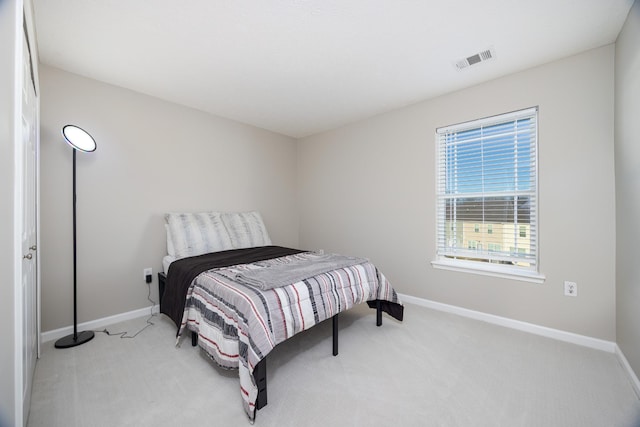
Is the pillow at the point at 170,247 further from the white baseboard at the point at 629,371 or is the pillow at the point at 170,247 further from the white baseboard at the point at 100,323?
the white baseboard at the point at 629,371

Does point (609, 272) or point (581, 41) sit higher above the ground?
point (581, 41)

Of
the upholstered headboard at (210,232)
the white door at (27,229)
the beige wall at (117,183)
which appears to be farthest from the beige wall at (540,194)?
the white door at (27,229)

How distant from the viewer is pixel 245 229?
11.0ft

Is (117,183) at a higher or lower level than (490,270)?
higher

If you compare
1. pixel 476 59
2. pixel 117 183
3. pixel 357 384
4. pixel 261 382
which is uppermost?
pixel 476 59

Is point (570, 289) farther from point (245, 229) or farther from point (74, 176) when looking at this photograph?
point (74, 176)

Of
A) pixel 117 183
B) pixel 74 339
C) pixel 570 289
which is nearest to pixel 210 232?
pixel 117 183

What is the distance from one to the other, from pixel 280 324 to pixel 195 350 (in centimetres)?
99

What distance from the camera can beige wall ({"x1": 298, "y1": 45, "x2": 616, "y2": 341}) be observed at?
209 cm

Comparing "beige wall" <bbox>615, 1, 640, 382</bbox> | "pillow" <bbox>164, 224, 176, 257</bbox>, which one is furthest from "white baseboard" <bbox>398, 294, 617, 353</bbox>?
"pillow" <bbox>164, 224, 176, 257</bbox>

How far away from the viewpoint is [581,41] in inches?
79.1

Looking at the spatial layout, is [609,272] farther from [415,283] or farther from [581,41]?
[581,41]

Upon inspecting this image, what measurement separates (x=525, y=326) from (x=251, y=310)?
2.48 meters

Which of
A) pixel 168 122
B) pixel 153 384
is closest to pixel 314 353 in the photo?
pixel 153 384
